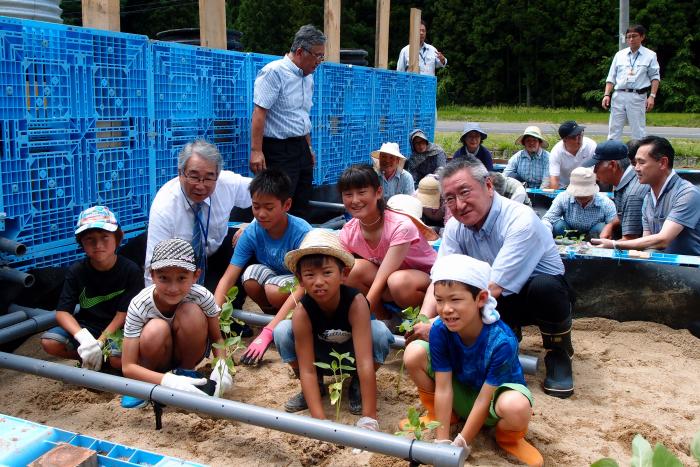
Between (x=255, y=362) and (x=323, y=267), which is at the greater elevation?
(x=323, y=267)

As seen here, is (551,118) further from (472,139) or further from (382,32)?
(472,139)

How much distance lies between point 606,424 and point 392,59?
121 ft

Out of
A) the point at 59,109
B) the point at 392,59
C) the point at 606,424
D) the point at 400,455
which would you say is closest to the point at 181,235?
the point at 59,109

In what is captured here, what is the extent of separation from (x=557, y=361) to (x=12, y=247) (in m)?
2.77

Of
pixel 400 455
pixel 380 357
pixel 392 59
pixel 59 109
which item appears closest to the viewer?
pixel 400 455

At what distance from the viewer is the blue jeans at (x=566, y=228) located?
530cm

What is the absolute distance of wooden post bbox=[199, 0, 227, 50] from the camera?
5.25 metres

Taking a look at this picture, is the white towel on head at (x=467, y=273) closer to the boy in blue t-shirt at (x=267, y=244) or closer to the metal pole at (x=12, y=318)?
the boy in blue t-shirt at (x=267, y=244)

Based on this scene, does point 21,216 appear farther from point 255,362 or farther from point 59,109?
point 255,362

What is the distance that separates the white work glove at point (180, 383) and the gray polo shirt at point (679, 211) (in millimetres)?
3099

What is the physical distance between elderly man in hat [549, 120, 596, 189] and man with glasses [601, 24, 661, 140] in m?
2.80

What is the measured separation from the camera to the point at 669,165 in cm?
424

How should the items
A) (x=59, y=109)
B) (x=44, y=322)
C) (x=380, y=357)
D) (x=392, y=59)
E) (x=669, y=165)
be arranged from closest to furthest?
(x=380, y=357) → (x=44, y=322) → (x=59, y=109) → (x=669, y=165) → (x=392, y=59)

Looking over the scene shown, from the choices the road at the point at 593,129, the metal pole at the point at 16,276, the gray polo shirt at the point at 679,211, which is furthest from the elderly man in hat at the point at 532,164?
the road at the point at 593,129
